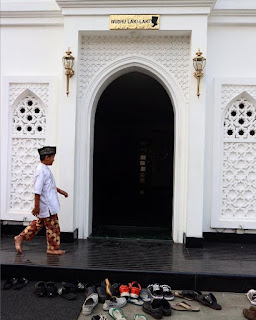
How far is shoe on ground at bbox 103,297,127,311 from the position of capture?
3.11m

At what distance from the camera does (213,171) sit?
4.88 meters

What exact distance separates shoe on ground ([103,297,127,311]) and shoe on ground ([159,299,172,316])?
400 millimetres

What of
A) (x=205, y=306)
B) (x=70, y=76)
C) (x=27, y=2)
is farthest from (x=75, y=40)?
(x=205, y=306)

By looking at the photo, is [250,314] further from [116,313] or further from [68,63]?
[68,63]

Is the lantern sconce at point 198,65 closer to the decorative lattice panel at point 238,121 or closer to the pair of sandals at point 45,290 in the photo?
the decorative lattice panel at point 238,121

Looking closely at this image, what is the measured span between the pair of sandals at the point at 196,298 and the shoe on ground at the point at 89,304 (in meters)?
0.82

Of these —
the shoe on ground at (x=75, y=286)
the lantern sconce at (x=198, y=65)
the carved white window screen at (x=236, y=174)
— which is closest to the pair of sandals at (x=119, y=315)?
the shoe on ground at (x=75, y=286)

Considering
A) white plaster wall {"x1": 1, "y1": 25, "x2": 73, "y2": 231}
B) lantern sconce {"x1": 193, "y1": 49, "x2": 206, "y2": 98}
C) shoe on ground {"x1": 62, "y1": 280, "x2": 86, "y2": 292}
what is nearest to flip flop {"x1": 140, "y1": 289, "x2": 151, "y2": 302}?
shoe on ground {"x1": 62, "y1": 280, "x2": 86, "y2": 292}

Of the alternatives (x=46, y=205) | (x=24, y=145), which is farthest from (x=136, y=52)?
(x=46, y=205)

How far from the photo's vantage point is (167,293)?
11.0 feet

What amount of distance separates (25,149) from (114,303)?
9.97 feet

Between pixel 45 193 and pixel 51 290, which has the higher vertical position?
pixel 45 193

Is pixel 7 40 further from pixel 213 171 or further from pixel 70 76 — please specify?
pixel 213 171

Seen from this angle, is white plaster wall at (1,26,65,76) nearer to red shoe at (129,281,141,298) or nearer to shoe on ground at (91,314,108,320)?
red shoe at (129,281,141,298)
